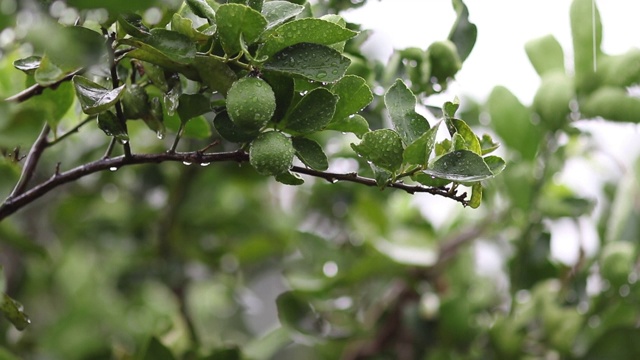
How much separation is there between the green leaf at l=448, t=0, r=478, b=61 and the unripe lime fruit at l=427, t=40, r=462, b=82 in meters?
0.02

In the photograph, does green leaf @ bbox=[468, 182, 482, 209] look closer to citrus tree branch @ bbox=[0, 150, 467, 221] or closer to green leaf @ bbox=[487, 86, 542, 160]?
citrus tree branch @ bbox=[0, 150, 467, 221]

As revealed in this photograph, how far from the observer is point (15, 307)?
513 millimetres

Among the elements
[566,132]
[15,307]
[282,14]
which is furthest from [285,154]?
[566,132]

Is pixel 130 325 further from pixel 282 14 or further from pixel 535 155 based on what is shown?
pixel 282 14

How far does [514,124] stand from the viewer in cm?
92

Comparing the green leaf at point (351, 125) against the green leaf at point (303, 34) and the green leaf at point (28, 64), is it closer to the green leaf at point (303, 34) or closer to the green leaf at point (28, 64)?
the green leaf at point (303, 34)

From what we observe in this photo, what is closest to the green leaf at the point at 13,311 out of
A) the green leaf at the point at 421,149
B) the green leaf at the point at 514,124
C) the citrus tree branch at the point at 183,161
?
the citrus tree branch at the point at 183,161

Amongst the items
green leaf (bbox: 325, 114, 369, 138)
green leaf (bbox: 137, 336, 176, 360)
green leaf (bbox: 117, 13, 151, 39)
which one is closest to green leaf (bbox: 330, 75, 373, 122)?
green leaf (bbox: 325, 114, 369, 138)

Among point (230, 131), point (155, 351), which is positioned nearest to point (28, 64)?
point (230, 131)

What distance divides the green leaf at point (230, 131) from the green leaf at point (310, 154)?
0.11 ft

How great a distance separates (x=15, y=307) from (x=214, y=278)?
837 millimetres

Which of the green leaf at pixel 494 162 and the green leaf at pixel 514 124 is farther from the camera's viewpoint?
the green leaf at pixel 514 124

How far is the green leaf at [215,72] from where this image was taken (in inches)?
18.4

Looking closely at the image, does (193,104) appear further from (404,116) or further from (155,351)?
(155,351)
